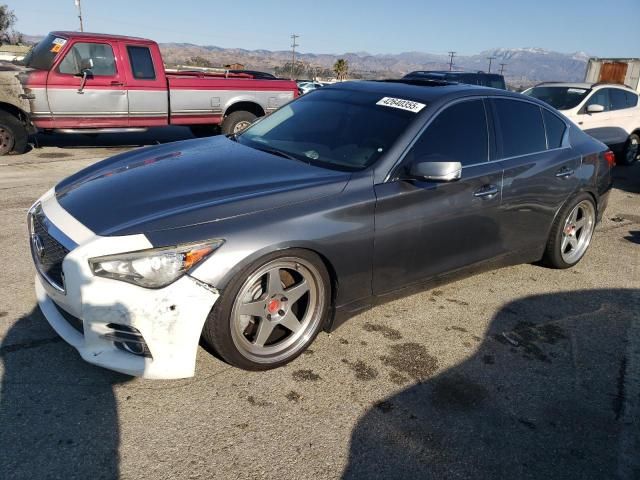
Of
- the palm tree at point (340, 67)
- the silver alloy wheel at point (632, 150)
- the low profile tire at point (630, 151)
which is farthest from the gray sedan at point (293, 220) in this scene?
the palm tree at point (340, 67)

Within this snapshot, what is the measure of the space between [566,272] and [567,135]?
1261mm

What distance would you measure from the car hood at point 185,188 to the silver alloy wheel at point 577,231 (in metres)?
2.69

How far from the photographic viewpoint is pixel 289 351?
3.02m

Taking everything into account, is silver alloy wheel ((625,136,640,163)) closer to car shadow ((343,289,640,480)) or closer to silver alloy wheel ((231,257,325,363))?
car shadow ((343,289,640,480))

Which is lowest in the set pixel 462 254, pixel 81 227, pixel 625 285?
pixel 625 285

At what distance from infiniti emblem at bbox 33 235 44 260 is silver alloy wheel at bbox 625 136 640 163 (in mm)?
11635

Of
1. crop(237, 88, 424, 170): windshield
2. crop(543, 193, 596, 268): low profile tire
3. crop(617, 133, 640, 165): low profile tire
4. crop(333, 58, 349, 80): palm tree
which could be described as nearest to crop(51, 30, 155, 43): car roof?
crop(237, 88, 424, 170): windshield

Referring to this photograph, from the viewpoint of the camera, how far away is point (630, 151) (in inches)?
438

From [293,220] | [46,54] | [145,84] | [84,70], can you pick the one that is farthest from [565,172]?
[46,54]

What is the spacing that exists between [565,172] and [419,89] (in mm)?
1579

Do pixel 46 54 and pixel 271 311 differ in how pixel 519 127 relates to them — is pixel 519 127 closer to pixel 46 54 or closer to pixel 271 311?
pixel 271 311

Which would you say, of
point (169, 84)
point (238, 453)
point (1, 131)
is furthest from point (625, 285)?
point (1, 131)

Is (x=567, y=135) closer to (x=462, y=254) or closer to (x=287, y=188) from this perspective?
(x=462, y=254)

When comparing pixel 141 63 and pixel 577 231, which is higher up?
pixel 141 63
